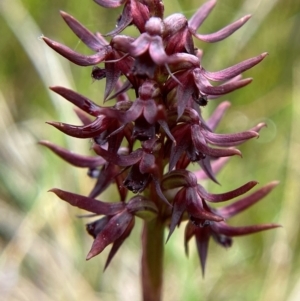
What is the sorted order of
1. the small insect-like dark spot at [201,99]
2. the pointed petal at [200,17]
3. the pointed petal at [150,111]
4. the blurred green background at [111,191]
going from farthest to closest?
the blurred green background at [111,191] < the pointed petal at [200,17] < the small insect-like dark spot at [201,99] < the pointed petal at [150,111]

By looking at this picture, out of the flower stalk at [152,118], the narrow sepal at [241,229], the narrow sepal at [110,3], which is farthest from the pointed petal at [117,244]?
the narrow sepal at [110,3]

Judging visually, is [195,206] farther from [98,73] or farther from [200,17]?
[200,17]

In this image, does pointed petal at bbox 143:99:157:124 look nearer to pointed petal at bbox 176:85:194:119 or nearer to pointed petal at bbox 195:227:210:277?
pointed petal at bbox 176:85:194:119

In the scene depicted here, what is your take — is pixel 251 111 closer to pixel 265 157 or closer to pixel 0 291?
pixel 265 157

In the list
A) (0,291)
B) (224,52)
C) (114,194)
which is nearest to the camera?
(0,291)

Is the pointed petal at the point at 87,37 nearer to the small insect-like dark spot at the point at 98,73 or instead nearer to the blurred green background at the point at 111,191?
the small insect-like dark spot at the point at 98,73

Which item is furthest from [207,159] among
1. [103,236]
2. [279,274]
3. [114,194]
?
[114,194]

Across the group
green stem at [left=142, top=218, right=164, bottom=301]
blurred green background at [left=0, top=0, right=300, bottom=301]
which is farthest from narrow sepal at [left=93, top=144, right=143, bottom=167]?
blurred green background at [left=0, top=0, right=300, bottom=301]
